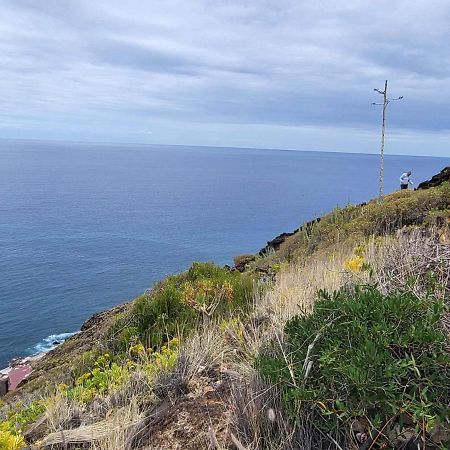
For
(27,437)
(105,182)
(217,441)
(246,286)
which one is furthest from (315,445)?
(105,182)

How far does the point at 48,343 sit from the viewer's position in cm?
3191

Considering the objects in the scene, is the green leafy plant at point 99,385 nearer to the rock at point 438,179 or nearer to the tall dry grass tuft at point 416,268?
the tall dry grass tuft at point 416,268

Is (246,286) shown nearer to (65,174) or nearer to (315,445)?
(315,445)

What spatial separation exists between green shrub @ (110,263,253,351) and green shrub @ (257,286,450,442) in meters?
2.73

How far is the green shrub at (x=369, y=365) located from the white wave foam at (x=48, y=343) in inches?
1208

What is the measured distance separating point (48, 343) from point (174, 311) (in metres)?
29.0

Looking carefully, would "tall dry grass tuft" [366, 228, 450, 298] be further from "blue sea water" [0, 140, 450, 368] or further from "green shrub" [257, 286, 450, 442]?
"blue sea water" [0, 140, 450, 368]

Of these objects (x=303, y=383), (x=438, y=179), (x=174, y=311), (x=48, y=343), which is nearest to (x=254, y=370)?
(x=303, y=383)

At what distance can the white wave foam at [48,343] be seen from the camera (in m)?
30.7

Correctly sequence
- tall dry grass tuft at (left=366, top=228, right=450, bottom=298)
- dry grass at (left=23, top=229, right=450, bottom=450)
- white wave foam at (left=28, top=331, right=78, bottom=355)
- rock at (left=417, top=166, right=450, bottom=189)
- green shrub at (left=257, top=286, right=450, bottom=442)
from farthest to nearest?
white wave foam at (left=28, top=331, right=78, bottom=355) → rock at (left=417, top=166, right=450, bottom=189) → tall dry grass tuft at (left=366, top=228, right=450, bottom=298) → dry grass at (left=23, top=229, right=450, bottom=450) → green shrub at (left=257, top=286, right=450, bottom=442)

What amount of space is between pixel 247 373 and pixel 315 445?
80cm

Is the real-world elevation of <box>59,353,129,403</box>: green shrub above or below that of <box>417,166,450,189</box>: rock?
below

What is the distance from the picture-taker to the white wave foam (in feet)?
101

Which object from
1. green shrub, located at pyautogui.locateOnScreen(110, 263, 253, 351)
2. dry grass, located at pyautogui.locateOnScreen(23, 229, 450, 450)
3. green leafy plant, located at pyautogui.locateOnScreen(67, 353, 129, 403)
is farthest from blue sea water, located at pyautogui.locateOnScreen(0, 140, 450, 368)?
green leafy plant, located at pyautogui.locateOnScreen(67, 353, 129, 403)
